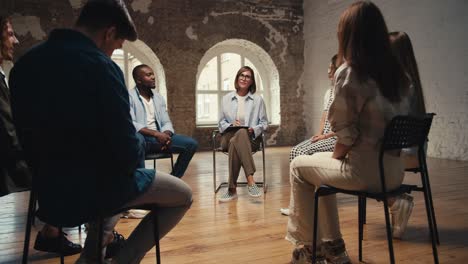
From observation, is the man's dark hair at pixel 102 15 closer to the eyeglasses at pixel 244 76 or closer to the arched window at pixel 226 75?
the eyeglasses at pixel 244 76

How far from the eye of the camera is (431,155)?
6.52 metres

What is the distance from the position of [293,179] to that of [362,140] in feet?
1.40

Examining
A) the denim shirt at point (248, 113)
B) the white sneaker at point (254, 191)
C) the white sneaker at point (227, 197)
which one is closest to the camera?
the white sneaker at point (227, 197)

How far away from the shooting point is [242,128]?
12.9 feet

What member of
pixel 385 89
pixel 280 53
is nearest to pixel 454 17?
pixel 280 53

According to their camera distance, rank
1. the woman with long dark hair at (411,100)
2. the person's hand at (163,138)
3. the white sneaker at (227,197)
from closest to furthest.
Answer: the woman with long dark hair at (411,100)
the person's hand at (163,138)
the white sneaker at (227,197)

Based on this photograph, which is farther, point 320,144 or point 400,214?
point 320,144

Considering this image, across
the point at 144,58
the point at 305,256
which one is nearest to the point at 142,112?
the point at 305,256

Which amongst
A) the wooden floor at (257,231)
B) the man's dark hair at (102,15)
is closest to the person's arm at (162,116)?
the wooden floor at (257,231)

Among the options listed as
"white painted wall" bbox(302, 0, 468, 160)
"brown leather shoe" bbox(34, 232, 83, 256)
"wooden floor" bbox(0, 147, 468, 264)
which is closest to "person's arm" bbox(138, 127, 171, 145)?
"wooden floor" bbox(0, 147, 468, 264)

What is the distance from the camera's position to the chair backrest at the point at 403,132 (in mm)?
1716

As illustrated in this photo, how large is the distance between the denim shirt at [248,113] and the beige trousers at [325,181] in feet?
6.84

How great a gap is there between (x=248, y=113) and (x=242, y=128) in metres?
0.32

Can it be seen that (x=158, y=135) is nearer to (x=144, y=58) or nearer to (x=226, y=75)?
(x=144, y=58)
